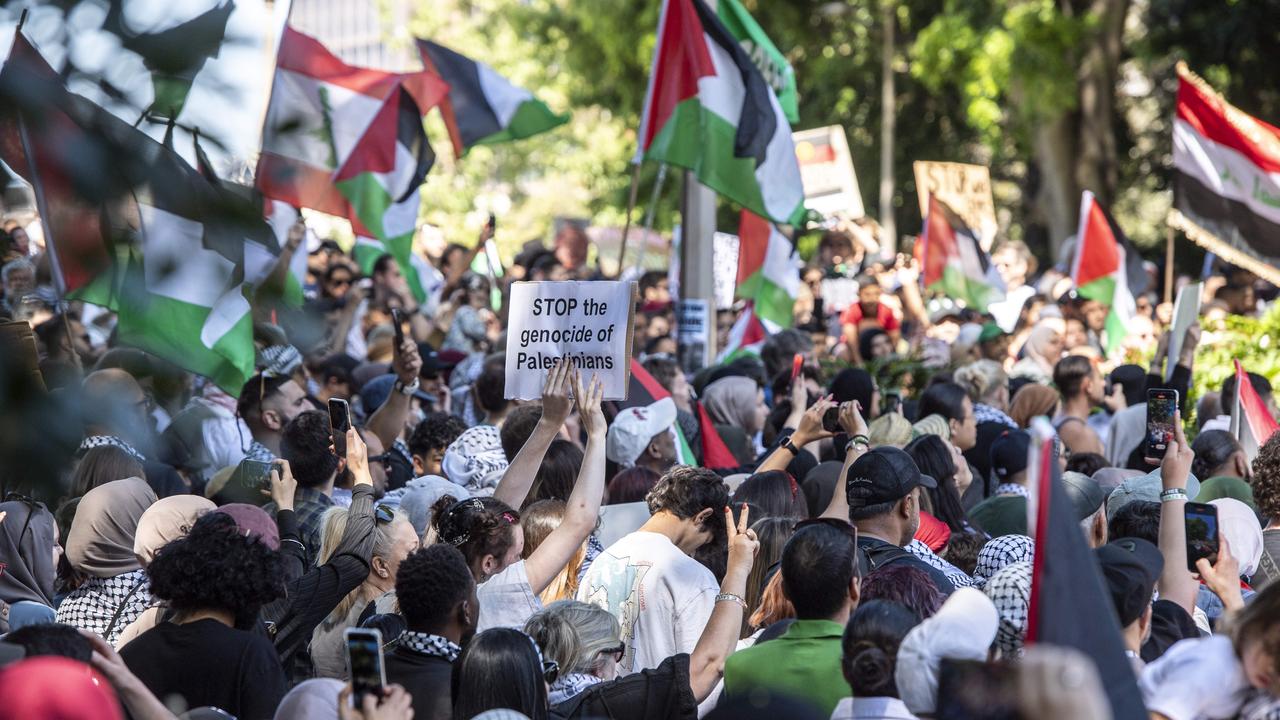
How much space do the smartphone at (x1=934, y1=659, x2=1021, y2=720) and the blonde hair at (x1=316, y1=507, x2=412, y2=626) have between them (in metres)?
2.54

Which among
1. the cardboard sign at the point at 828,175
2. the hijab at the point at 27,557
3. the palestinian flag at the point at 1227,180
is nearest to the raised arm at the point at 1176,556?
the hijab at the point at 27,557

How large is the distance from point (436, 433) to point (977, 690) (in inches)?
185

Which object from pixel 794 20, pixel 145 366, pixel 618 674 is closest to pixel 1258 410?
pixel 618 674

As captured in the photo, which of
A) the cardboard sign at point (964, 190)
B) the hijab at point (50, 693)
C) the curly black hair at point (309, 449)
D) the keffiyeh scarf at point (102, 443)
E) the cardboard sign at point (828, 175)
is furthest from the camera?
the cardboard sign at point (828, 175)

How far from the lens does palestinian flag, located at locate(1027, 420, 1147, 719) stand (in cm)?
276

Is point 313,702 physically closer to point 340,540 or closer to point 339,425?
point 340,540

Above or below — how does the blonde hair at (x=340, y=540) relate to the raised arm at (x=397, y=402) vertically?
below

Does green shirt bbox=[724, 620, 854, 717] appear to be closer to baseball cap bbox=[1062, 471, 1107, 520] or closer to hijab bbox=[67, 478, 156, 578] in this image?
hijab bbox=[67, 478, 156, 578]

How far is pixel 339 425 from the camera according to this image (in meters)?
6.22

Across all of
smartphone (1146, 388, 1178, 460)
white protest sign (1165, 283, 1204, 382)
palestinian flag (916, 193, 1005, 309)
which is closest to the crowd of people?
smartphone (1146, 388, 1178, 460)

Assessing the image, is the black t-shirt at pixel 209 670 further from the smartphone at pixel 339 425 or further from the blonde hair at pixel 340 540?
the smartphone at pixel 339 425

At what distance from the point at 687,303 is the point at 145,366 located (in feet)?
30.5

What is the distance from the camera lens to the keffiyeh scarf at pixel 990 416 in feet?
29.9

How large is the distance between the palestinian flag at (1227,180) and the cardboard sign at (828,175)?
6522mm
